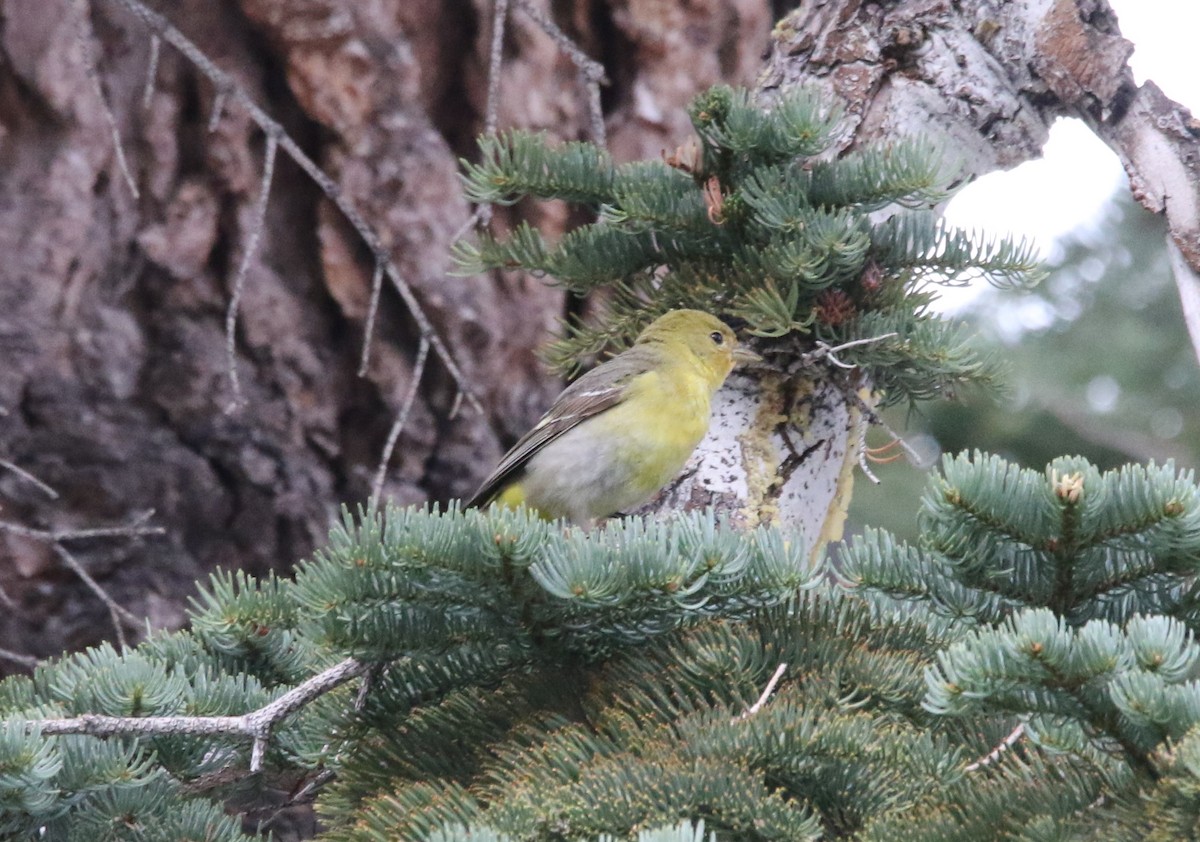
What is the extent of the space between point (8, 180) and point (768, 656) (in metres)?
3.81

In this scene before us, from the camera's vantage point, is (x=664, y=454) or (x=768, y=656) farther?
(x=664, y=454)

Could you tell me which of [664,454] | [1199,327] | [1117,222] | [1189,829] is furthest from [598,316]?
[1117,222]

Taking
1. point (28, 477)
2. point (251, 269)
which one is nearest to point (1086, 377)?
point (251, 269)

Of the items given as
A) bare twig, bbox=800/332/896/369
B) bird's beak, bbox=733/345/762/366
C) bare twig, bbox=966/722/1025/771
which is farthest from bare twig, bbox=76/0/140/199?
bare twig, bbox=966/722/1025/771

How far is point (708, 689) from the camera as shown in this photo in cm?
216

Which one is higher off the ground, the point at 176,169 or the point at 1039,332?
the point at 1039,332

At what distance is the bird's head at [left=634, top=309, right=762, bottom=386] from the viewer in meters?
3.71

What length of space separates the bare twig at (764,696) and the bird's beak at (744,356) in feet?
5.56

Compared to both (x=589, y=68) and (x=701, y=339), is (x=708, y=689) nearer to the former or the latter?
(x=701, y=339)

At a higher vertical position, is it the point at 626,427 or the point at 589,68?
the point at 589,68

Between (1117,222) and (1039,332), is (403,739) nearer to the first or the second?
(1039,332)

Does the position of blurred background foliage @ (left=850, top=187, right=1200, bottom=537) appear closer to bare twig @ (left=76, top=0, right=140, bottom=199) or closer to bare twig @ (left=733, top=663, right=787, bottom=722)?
bare twig @ (left=76, top=0, right=140, bottom=199)

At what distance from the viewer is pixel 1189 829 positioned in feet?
5.07

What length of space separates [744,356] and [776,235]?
54 cm
